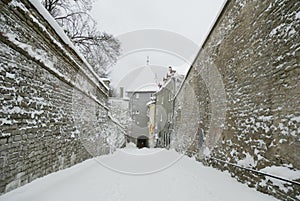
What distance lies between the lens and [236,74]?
18.5 ft

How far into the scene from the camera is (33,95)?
4082mm

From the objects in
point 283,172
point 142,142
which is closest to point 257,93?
point 283,172

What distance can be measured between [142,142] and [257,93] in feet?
114

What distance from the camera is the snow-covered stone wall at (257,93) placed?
3342 mm

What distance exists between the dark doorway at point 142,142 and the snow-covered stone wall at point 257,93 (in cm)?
3065

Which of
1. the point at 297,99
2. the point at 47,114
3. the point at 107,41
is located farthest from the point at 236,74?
the point at 107,41

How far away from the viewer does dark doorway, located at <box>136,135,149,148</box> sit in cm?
3784

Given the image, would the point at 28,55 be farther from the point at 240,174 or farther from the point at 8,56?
the point at 240,174

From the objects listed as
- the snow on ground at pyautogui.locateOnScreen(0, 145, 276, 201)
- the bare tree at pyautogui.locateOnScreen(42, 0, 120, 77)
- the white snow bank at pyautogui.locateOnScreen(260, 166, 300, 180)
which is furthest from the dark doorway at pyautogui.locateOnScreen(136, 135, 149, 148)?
the white snow bank at pyautogui.locateOnScreen(260, 166, 300, 180)

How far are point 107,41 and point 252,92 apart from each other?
12250mm

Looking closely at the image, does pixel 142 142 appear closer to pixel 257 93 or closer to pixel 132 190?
pixel 132 190

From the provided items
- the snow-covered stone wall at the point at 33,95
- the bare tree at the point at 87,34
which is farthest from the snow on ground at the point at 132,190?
the bare tree at the point at 87,34

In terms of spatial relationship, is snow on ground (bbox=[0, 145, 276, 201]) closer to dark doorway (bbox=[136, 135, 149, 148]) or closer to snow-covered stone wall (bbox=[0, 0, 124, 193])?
snow-covered stone wall (bbox=[0, 0, 124, 193])

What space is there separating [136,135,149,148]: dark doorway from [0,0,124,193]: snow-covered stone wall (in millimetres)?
31568
